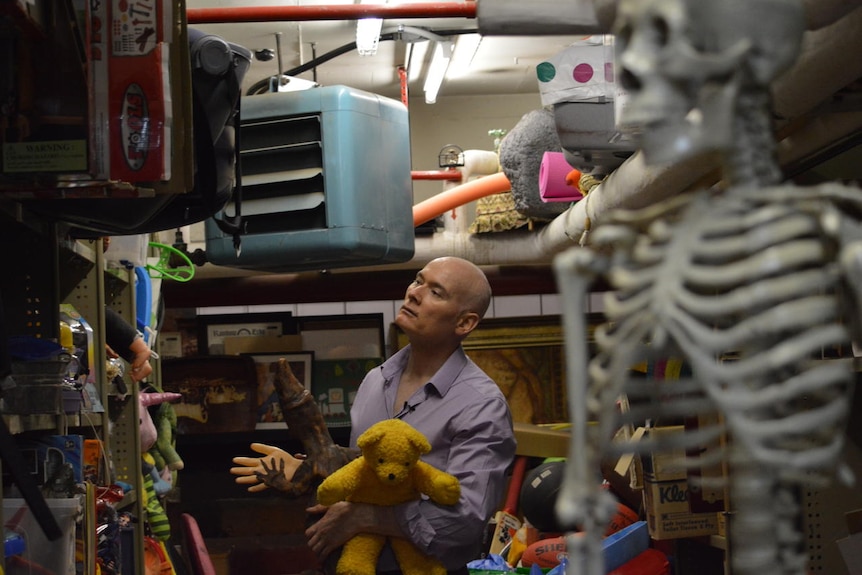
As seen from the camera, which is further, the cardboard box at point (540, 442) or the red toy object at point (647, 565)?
the cardboard box at point (540, 442)

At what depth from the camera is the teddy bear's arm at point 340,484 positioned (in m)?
2.19

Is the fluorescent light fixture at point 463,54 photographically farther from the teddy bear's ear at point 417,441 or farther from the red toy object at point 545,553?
the teddy bear's ear at point 417,441

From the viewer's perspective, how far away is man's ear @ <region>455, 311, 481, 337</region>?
8.51 ft

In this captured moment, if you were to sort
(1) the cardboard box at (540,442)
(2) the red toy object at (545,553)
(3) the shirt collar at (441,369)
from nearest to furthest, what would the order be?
(3) the shirt collar at (441,369), (2) the red toy object at (545,553), (1) the cardboard box at (540,442)

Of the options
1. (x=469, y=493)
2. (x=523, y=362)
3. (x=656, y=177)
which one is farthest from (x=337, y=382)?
(x=469, y=493)

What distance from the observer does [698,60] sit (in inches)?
29.0

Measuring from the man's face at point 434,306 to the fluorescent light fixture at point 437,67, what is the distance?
9.58 ft

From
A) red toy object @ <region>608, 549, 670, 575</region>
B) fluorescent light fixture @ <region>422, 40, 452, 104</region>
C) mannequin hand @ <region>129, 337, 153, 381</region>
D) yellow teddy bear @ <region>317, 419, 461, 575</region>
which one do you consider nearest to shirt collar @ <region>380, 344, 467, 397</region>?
yellow teddy bear @ <region>317, 419, 461, 575</region>

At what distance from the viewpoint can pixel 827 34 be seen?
1.63 metres

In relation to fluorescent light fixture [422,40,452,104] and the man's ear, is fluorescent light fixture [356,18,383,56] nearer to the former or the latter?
fluorescent light fixture [422,40,452,104]

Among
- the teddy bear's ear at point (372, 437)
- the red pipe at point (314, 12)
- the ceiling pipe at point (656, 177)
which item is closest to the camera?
the ceiling pipe at point (656, 177)

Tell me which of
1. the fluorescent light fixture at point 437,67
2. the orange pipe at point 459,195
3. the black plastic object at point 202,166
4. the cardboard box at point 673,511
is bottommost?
the cardboard box at point 673,511

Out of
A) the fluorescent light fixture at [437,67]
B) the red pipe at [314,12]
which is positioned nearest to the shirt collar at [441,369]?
the red pipe at [314,12]

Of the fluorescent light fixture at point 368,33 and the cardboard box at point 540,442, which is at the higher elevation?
the fluorescent light fixture at point 368,33
